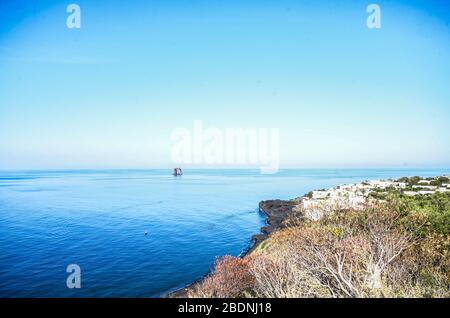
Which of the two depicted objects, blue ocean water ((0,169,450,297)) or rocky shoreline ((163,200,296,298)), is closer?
blue ocean water ((0,169,450,297))

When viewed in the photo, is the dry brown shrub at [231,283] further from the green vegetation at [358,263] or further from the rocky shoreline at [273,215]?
the rocky shoreline at [273,215]

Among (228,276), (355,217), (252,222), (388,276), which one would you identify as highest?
(355,217)

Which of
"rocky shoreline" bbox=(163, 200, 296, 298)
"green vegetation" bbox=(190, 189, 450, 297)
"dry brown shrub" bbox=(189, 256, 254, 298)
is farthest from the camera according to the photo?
"rocky shoreline" bbox=(163, 200, 296, 298)

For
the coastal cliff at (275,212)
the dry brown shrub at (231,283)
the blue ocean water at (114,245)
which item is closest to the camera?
the dry brown shrub at (231,283)

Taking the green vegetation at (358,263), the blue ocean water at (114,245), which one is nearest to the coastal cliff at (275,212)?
the blue ocean water at (114,245)

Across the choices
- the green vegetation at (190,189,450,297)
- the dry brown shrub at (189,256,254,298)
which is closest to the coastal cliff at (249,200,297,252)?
the green vegetation at (190,189,450,297)

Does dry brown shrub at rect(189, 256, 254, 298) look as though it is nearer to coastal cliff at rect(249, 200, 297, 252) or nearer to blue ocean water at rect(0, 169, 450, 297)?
blue ocean water at rect(0, 169, 450, 297)

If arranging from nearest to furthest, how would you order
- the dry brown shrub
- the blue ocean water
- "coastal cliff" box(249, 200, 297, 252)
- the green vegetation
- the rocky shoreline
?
the green vegetation → the dry brown shrub → the blue ocean water → the rocky shoreline → "coastal cliff" box(249, 200, 297, 252)
